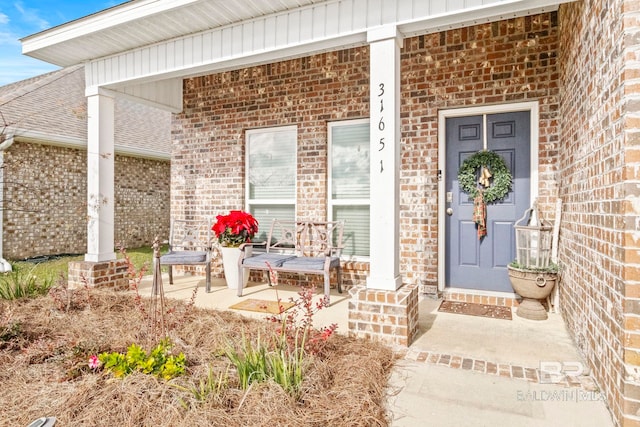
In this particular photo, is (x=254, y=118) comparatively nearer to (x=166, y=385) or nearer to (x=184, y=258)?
(x=184, y=258)

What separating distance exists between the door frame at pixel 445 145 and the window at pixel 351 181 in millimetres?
882

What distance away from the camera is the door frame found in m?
3.90

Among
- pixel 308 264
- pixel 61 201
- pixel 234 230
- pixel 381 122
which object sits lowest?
pixel 308 264

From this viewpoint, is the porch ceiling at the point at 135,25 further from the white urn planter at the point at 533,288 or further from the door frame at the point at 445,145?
the white urn planter at the point at 533,288

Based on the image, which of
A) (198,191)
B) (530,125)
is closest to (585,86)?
(530,125)

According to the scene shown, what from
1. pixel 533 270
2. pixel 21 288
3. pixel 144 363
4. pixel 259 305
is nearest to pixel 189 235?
pixel 21 288

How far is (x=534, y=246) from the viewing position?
3596mm

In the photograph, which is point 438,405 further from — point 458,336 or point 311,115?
point 311,115

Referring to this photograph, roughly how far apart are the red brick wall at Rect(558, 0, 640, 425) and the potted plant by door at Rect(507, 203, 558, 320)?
232mm

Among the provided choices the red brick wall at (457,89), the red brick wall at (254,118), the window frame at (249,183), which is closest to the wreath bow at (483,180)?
the red brick wall at (457,89)

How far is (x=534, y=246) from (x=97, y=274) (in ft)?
15.5

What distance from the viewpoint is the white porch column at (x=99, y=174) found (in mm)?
4512

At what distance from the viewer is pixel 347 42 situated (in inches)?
128

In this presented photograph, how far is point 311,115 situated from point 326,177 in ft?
2.73
